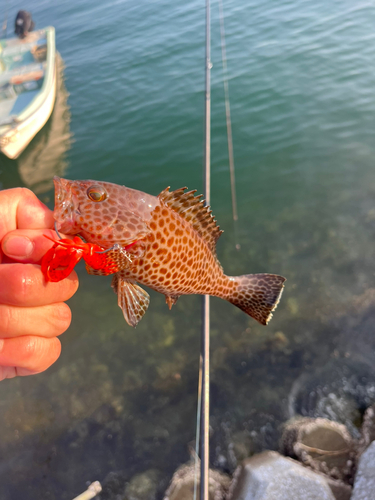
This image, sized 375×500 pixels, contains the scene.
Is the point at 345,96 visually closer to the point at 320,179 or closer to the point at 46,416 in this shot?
the point at 320,179

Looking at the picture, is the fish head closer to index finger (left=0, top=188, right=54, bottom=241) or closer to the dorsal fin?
index finger (left=0, top=188, right=54, bottom=241)

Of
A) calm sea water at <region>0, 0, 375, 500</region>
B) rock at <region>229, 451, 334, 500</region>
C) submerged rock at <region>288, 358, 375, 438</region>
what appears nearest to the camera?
rock at <region>229, 451, 334, 500</region>

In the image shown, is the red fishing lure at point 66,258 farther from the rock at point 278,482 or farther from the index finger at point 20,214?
the rock at point 278,482

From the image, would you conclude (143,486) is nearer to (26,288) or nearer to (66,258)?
(26,288)

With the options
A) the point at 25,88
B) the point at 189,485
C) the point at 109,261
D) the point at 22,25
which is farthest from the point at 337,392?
the point at 22,25

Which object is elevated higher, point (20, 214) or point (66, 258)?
point (20, 214)

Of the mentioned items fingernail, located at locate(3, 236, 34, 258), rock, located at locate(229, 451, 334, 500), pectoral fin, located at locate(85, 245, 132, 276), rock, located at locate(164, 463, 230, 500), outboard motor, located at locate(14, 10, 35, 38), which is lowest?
rock, located at locate(164, 463, 230, 500)

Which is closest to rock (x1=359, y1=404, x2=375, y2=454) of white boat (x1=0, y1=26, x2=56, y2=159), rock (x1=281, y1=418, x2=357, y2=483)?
rock (x1=281, y1=418, x2=357, y2=483)
